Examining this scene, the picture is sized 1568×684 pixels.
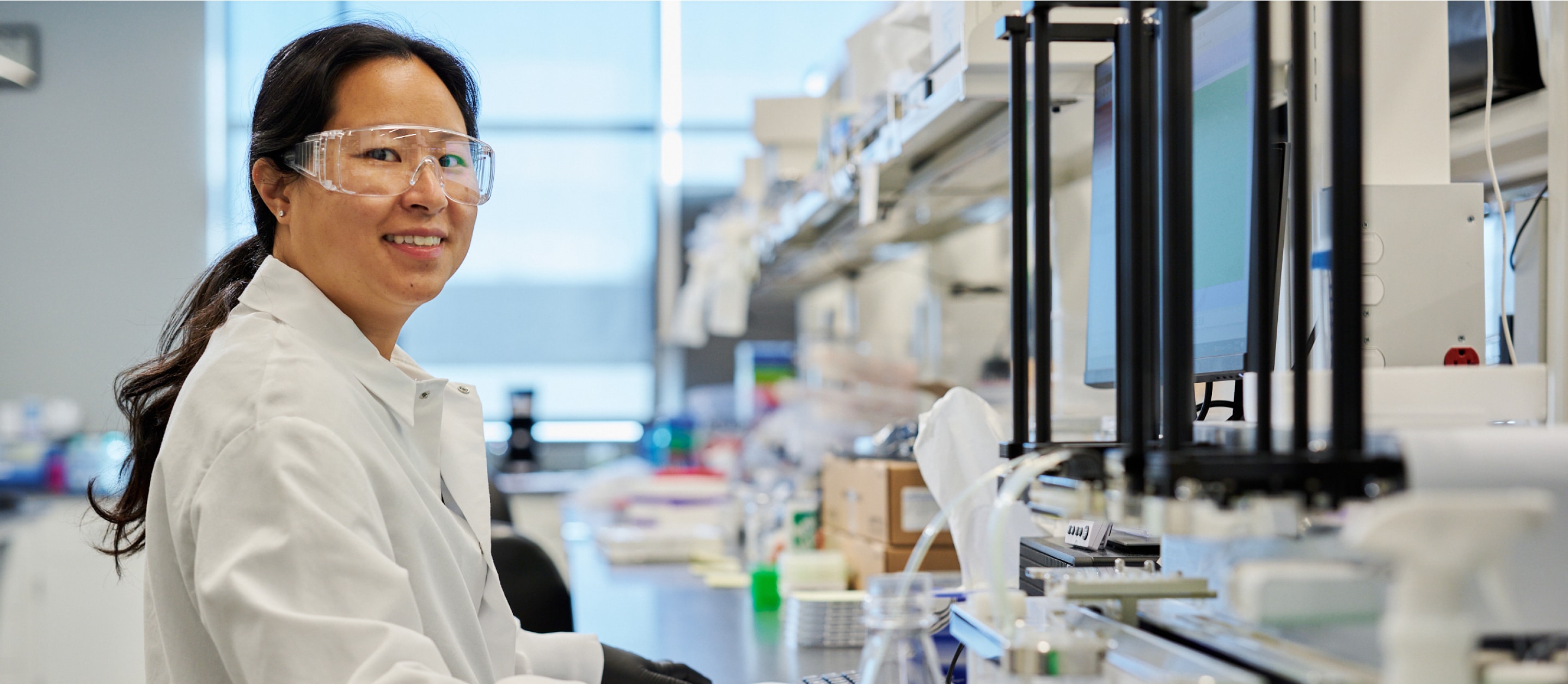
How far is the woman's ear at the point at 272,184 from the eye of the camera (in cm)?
128

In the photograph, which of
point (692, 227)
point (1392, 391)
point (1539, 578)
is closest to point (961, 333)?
point (1392, 391)

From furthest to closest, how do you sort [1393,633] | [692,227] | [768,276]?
[692,227]
[768,276]
[1393,633]

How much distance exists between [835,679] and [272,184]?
851mm

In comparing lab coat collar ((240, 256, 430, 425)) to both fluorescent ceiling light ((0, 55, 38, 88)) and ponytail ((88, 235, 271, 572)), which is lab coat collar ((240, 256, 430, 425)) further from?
fluorescent ceiling light ((0, 55, 38, 88))

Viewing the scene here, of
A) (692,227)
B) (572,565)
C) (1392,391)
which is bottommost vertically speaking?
(572,565)

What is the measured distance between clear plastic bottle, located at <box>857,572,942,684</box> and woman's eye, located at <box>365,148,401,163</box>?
70 centimetres

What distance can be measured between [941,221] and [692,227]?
3743 millimetres

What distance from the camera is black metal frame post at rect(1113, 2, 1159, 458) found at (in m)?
0.84

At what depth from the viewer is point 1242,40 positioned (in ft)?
3.98

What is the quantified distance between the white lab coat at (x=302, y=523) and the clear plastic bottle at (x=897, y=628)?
35 cm

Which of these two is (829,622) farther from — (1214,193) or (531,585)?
(1214,193)

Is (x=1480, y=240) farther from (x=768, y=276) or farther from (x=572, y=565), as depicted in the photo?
(x=768, y=276)

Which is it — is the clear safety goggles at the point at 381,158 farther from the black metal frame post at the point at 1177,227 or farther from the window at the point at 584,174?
the window at the point at 584,174

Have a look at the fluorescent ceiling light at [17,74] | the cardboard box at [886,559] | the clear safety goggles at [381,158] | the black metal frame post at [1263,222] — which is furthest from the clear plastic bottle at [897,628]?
the fluorescent ceiling light at [17,74]
